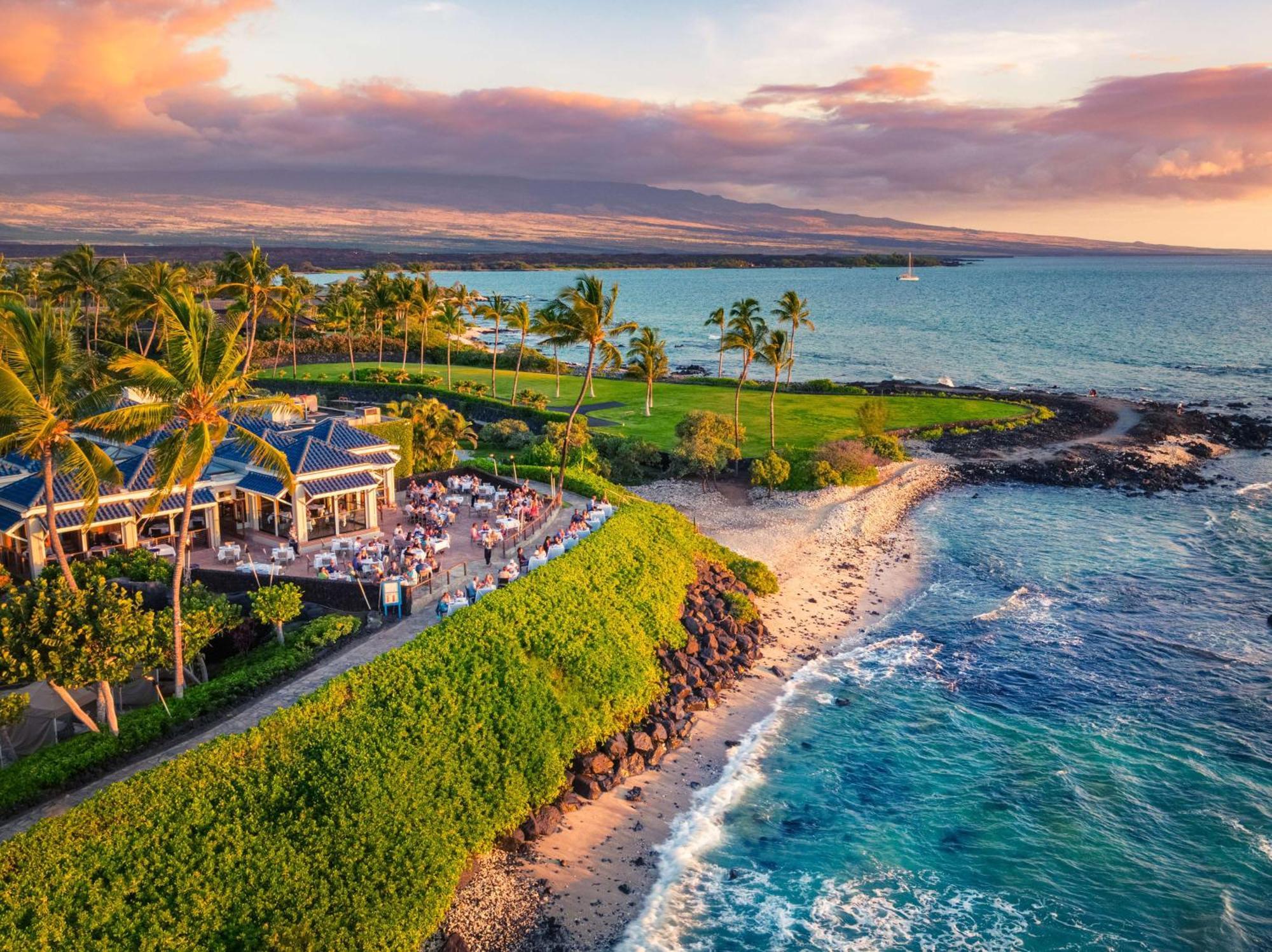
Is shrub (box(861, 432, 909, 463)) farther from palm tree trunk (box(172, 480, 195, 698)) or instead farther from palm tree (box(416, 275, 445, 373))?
palm tree trunk (box(172, 480, 195, 698))

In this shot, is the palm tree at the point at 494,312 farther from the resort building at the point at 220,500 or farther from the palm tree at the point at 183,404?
the palm tree at the point at 183,404

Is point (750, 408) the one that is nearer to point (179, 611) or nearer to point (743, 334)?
point (743, 334)

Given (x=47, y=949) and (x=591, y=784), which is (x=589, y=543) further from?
(x=47, y=949)

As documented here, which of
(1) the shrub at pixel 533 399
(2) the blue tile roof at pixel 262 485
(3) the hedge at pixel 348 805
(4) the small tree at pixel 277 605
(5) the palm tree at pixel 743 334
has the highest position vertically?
(5) the palm tree at pixel 743 334

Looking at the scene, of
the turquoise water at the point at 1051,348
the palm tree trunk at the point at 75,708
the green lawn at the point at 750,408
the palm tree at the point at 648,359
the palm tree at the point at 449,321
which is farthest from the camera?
the turquoise water at the point at 1051,348

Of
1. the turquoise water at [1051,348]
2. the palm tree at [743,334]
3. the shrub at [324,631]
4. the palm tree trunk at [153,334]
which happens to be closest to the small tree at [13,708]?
the shrub at [324,631]

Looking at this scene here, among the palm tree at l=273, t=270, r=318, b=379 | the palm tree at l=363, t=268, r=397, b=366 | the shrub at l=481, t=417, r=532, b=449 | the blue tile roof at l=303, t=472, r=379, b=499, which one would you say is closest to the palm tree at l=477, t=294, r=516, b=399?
the palm tree at l=363, t=268, r=397, b=366
